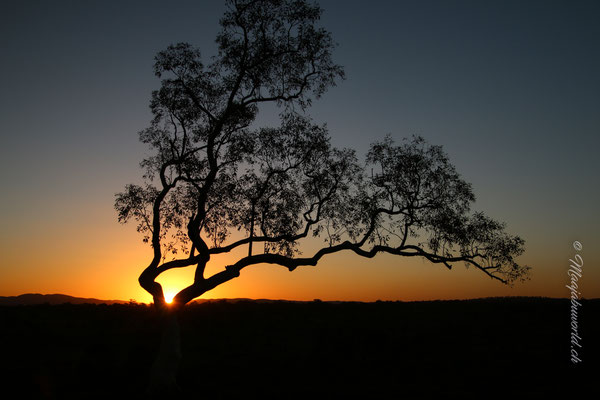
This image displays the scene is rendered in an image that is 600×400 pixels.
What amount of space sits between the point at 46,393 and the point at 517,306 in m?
29.5

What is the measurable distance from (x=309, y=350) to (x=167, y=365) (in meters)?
8.89

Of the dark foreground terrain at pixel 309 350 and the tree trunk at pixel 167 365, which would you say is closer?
the tree trunk at pixel 167 365

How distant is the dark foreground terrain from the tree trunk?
96 cm

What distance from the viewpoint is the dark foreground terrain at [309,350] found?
20.0 metres

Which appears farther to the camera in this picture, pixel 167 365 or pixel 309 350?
pixel 309 350

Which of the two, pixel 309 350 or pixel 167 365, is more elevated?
pixel 167 365

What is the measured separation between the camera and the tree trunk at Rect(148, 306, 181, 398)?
1802 cm

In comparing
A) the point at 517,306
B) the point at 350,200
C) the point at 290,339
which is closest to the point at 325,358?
the point at 290,339

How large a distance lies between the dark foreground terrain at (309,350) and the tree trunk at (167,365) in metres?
0.96

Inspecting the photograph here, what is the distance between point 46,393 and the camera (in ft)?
63.8

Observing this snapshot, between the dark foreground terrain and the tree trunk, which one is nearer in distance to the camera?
the tree trunk

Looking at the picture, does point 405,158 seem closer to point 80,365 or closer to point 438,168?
point 438,168

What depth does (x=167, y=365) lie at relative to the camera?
18.3 metres

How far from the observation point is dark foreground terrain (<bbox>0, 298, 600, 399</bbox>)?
20.0m
